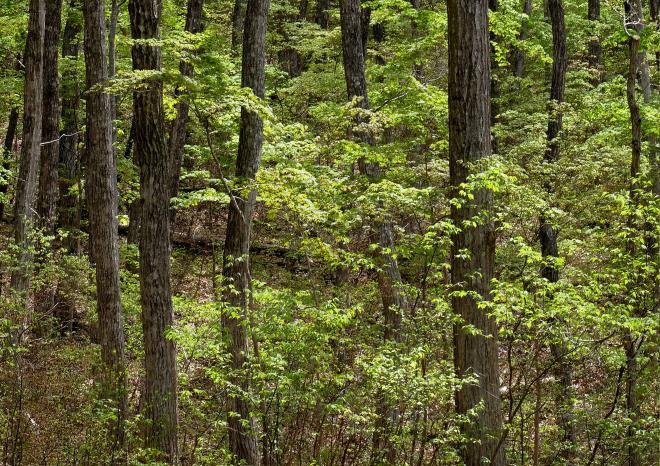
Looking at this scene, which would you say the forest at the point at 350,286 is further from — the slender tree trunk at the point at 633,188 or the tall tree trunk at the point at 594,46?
the tall tree trunk at the point at 594,46

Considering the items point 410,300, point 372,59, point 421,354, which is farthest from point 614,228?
point 372,59

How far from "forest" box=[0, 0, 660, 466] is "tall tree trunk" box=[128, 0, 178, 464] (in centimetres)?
3

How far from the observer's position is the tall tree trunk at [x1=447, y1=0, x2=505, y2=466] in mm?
7734

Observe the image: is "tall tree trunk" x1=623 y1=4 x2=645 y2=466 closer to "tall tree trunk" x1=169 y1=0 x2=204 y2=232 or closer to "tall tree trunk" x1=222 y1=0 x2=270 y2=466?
"tall tree trunk" x1=222 y1=0 x2=270 y2=466

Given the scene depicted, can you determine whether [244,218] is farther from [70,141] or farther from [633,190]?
[70,141]

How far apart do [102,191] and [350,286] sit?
4.15 m

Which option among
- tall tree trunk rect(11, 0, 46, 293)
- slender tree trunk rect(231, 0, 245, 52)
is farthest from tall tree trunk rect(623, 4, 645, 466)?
slender tree trunk rect(231, 0, 245, 52)

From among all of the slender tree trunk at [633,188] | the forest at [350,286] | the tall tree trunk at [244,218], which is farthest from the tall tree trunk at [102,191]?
the slender tree trunk at [633,188]

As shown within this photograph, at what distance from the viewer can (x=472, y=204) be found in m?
7.71

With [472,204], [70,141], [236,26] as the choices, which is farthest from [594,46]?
[472,204]

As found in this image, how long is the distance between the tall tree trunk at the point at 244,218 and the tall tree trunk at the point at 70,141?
304 inches

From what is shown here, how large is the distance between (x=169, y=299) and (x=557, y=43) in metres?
10.2

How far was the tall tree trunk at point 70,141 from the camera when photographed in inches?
685

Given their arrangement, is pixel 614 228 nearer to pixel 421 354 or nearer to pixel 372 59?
pixel 421 354
